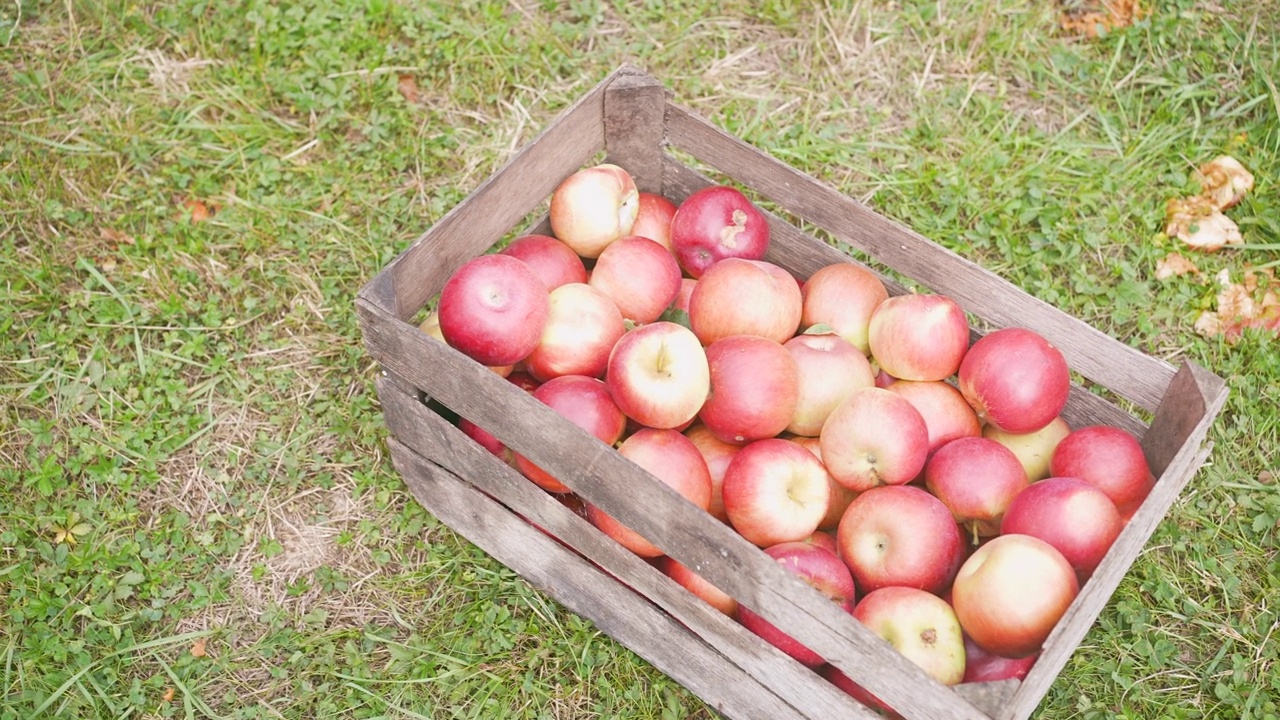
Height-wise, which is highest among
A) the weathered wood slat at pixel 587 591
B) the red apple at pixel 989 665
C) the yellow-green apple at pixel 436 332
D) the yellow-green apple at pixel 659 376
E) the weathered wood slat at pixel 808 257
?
the yellow-green apple at pixel 659 376

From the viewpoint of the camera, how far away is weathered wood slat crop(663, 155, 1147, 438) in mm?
2730

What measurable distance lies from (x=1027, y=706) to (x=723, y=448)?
92cm

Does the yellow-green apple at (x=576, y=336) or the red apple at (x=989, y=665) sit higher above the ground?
the yellow-green apple at (x=576, y=336)

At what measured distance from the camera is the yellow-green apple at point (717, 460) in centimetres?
264

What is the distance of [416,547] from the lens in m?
3.08

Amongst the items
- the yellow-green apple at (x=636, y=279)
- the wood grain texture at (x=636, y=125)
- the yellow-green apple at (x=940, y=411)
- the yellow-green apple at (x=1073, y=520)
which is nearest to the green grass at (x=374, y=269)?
the yellow-green apple at (x=1073, y=520)

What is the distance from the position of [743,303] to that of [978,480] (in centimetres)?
72

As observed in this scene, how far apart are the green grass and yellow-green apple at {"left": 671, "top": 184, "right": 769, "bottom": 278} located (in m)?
1.08

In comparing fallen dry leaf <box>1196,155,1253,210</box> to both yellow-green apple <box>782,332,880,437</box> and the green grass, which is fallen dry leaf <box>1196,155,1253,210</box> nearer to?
the green grass

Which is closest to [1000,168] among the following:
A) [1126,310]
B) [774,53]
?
[1126,310]

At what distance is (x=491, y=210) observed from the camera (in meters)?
2.80

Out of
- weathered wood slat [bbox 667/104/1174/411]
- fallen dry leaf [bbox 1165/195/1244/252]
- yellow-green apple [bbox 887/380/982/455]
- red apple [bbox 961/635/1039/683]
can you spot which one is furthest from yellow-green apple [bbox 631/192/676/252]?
fallen dry leaf [bbox 1165/195/1244/252]

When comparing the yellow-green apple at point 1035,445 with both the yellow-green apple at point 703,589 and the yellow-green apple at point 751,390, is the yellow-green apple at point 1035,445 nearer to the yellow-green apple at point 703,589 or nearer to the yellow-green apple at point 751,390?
the yellow-green apple at point 751,390

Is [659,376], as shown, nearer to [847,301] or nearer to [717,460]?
[717,460]
